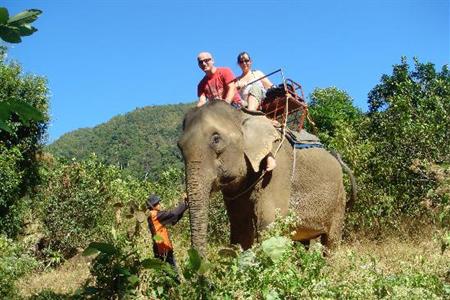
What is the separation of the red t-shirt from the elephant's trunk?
5.16 feet

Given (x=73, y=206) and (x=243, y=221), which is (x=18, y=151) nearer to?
(x=73, y=206)

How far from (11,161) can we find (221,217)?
6841 mm

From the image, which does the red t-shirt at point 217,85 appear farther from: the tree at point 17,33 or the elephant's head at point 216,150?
the tree at point 17,33

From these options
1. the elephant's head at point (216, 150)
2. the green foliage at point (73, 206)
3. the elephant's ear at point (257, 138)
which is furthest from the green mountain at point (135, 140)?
the elephant's head at point (216, 150)

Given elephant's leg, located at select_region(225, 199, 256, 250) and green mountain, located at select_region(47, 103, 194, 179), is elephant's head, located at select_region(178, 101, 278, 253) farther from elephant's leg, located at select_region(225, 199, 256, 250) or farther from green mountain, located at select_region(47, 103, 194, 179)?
green mountain, located at select_region(47, 103, 194, 179)

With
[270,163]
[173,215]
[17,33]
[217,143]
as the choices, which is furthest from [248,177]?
[17,33]

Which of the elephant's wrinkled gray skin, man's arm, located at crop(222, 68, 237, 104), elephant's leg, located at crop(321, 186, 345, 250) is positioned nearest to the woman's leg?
man's arm, located at crop(222, 68, 237, 104)

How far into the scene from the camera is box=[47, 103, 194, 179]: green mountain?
129000 millimetres

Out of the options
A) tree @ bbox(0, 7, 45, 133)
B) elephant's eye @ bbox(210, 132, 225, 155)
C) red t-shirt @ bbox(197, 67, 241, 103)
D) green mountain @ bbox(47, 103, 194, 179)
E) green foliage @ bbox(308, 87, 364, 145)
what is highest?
green mountain @ bbox(47, 103, 194, 179)

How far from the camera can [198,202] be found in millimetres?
6164

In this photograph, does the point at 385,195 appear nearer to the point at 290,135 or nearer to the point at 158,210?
the point at 290,135

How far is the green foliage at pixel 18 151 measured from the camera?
17922mm

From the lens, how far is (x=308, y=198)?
7.95 meters

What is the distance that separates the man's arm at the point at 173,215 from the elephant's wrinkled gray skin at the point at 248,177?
21.5 inches
